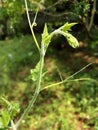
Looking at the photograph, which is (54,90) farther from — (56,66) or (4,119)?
(4,119)

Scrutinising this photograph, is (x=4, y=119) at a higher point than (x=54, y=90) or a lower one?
higher

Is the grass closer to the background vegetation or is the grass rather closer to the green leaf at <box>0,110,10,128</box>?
the background vegetation

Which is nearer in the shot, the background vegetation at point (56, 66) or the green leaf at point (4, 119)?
the green leaf at point (4, 119)

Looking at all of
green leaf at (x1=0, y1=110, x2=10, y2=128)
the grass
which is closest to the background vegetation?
the grass

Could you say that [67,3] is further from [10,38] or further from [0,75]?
[10,38]

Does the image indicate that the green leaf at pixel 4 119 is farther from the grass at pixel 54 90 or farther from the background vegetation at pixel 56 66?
the background vegetation at pixel 56 66

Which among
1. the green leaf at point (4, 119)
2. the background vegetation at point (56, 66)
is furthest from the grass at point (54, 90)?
the green leaf at point (4, 119)

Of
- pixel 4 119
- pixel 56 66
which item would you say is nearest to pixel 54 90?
pixel 56 66

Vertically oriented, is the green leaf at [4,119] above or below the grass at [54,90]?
above
